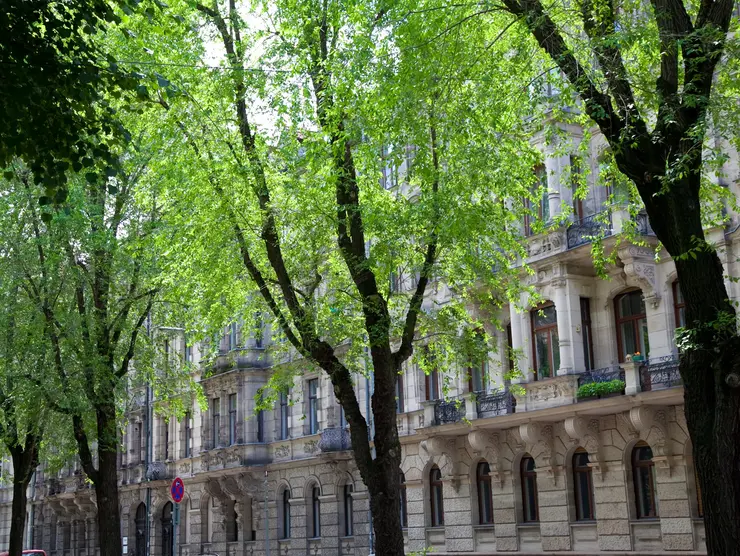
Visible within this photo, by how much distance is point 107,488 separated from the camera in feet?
83.8

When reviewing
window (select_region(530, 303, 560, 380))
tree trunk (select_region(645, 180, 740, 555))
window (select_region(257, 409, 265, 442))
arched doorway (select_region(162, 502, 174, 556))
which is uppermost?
window (select_region(530, 303, 560, 380))

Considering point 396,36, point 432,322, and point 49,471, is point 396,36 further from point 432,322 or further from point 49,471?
point 49,471

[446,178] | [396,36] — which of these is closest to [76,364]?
[446,178]

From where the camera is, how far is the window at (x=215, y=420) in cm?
4575

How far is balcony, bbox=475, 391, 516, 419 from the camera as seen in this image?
96.5 ft

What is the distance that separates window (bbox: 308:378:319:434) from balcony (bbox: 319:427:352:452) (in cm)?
250

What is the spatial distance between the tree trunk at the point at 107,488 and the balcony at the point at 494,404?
1002 cm

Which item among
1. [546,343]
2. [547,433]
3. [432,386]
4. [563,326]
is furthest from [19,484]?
[563,326]

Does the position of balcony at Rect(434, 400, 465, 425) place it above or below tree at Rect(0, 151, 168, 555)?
below

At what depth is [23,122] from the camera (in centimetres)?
1108

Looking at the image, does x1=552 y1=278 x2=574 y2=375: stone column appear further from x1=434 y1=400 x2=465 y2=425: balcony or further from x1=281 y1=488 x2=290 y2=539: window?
x1=281 y1=488 x2=290 y2=539: window

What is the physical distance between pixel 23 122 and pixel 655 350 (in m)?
18.9

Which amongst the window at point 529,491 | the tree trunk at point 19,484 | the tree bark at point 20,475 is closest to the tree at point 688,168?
the window at point 529,491

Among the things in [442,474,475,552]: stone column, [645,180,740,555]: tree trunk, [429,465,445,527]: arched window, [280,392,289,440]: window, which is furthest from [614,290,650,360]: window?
[280,392,289,440]: window
